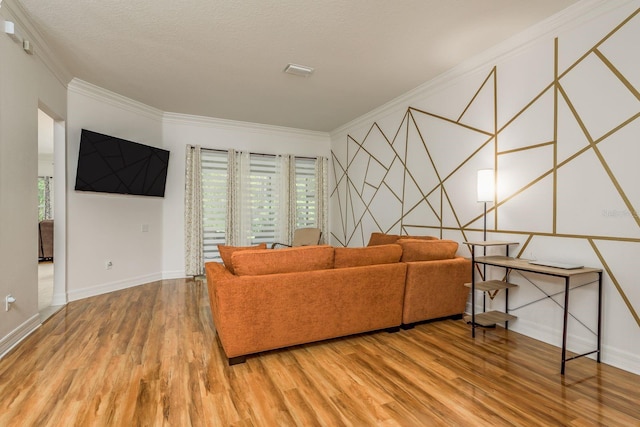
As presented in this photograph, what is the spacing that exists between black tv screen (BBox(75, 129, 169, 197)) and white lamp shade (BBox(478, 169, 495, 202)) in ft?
15.6

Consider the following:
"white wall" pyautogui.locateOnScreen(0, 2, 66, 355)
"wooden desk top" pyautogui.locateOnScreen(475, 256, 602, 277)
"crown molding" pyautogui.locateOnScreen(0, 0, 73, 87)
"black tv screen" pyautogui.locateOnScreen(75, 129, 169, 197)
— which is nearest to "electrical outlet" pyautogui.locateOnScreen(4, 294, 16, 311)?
"white wall" pyautogui.locateOnScreen(0, 2, 66, 355)

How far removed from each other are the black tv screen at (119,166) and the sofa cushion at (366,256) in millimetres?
3610

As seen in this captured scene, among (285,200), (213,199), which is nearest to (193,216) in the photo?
(213,199)

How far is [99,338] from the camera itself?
2.99 m

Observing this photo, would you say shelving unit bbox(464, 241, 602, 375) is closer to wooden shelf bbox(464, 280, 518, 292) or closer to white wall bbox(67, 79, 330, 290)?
wooden shelf bbox(464, 280, 518, 292)

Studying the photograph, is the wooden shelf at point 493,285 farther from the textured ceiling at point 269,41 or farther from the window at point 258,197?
the window at point 258,197

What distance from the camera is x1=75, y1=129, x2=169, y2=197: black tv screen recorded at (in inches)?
165

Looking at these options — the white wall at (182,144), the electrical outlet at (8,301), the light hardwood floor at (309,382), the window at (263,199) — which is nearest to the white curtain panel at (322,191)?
the window at (263,199)

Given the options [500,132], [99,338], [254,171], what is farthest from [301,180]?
[99,338]

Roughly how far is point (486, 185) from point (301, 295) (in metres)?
2.22

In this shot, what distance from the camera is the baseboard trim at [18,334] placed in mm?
2630

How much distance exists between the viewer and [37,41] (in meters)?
3.16

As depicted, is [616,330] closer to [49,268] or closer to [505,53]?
[505,53]

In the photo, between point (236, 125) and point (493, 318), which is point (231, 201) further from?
point (493, 318)
